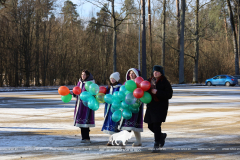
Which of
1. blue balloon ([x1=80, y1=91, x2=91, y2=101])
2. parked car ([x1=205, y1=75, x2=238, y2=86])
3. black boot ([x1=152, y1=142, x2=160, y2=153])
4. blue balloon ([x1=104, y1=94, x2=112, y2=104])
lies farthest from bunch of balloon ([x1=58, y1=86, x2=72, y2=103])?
parked car ([x1=205, y1=75, x2=238, y2=86])

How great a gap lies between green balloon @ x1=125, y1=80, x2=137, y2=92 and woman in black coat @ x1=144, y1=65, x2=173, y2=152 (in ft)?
1.10

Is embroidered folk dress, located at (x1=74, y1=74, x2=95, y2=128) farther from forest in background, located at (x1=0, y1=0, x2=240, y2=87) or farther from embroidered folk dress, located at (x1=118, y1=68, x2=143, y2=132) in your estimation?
forest in background, located at (x1=0, y1=0, x2=240, y2=87)

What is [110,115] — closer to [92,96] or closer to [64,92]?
[92,96]

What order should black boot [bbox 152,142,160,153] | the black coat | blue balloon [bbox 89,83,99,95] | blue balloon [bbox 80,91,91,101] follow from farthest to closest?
blue balloon [bbox 80,91,91,101] < blue balloon [bbox 89,83,99,95] < the black coat < black boot [bbox 152,142,160,153]

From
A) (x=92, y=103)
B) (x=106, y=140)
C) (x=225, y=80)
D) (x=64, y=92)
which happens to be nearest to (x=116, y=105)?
(x=92, y=103)

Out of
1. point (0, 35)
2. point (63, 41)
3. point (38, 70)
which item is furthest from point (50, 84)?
point (0, 35)

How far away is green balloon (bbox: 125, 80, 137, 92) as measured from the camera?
7.58 m

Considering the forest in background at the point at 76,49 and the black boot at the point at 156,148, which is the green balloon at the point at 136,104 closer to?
the black boot at the point at 156,148

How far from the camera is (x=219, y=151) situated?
7.30 meters

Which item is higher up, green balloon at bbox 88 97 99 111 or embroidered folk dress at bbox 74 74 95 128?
green balloon at bbox 88 97 99 111

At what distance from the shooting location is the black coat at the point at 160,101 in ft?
24.2

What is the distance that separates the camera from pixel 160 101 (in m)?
7.53

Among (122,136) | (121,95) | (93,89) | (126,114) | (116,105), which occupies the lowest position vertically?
(122,136)

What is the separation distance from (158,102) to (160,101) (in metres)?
0.05
